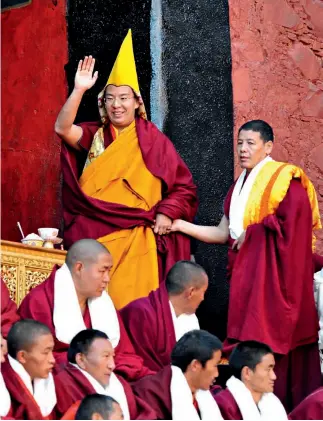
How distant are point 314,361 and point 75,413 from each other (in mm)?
2530

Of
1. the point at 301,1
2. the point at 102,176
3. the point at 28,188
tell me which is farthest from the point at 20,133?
the point at 301,1

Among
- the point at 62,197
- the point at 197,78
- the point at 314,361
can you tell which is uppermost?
the point at 197,78

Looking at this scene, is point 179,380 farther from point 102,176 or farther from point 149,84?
point 149,84

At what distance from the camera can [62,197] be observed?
36.6ft

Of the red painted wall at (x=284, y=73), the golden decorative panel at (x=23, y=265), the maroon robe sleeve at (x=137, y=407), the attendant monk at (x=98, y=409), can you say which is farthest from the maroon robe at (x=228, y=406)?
the red painted wall at (x=284, y=73)

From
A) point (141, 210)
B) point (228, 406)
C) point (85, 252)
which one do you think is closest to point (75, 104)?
point (141, 210)

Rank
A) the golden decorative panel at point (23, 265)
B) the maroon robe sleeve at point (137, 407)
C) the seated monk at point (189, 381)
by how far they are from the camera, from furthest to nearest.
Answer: the golden decorative panel at point (23, 265) < the seated monk at point (189, 381) < the maroon robe sleeve at point (137, 407)

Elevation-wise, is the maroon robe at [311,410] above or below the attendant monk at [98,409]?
below

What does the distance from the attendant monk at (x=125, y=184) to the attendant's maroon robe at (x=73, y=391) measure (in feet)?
6.35

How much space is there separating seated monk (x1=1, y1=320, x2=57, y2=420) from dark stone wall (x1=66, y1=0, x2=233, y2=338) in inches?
125

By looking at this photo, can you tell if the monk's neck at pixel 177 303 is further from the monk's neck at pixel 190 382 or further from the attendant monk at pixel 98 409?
the attendant monk at pixel 98 409

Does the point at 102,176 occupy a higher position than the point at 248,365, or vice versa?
the point at 102,176

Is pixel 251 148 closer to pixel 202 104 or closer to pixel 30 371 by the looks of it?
pixel 202 104

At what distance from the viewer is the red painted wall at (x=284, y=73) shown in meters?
11.9
